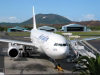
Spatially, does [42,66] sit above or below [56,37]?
below

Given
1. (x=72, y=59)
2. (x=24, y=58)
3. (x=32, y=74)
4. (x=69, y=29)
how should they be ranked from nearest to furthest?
1. (x=32, y=74)
2. (x=72, y=59)
3. (x=24, y=58)
4. (x=69, y=29)

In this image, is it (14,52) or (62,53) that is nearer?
(62,53)

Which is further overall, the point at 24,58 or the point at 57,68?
the point at 24,58

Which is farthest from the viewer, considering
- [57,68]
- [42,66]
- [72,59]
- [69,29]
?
[69,29]

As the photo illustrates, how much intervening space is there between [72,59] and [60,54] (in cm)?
487

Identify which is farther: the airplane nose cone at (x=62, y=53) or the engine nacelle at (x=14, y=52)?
the engine nacelle at (x=14, y=52)

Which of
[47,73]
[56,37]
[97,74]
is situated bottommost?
[47,73]

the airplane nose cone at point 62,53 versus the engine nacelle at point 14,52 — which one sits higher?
the airplane nose cone at point 62,53

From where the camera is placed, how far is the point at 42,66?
60.2ft

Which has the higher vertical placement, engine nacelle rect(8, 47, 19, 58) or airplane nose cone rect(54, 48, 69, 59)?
airplane nose cone rect(54, 48, 69, 59)

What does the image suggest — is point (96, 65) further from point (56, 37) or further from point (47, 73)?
point (56, 37)

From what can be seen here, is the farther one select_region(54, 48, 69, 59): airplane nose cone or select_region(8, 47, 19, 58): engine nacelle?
select_region(8, 47, 19, 58): engine nacelle

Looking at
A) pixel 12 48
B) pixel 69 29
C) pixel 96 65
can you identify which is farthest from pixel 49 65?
pixel 69 29

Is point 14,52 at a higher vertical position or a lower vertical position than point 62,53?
lower
